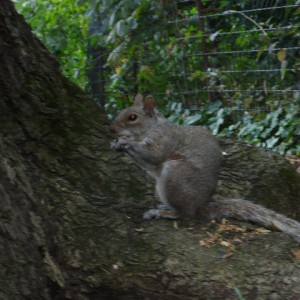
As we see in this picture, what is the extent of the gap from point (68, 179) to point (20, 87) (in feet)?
1.57

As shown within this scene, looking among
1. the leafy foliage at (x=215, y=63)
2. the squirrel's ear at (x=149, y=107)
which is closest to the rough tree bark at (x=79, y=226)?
the squirrel's ear at (x=149, y=107)

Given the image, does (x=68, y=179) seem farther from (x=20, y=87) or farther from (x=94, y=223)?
(x=20, y=87)

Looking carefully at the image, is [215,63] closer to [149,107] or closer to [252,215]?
[149,107]

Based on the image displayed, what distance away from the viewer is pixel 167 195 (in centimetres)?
309

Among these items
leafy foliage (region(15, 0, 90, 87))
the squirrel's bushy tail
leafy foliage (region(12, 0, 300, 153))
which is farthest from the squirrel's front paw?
leafy foliage (region(15, 0, 90, 87))

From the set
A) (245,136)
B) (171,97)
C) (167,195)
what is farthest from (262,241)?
(171,97)

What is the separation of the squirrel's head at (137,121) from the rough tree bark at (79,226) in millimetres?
188

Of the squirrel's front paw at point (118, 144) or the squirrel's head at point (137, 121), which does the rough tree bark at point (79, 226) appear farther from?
the squirrel's head at point (137, 121)

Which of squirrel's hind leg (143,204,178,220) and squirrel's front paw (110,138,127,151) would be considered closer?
squirrel's hind leg (143,204,178,220)

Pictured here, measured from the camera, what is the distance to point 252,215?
2943 millimetres

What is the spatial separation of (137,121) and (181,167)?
1.65ft

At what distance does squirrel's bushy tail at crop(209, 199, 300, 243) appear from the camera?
286 cm

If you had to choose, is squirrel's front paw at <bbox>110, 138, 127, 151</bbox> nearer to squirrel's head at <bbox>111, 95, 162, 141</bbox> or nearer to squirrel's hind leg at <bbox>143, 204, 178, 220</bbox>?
squirrel's head at <bbox>111, 95, 162, 141</bbox>

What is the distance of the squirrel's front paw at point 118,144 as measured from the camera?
3.22 meters
